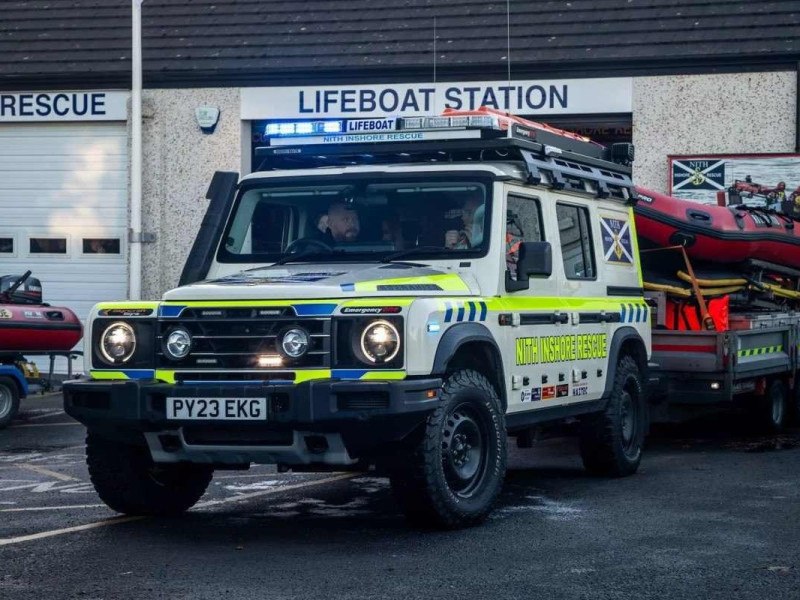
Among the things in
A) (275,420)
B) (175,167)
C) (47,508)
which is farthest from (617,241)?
(175,167)

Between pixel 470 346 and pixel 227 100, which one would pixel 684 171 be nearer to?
pixel 227 100

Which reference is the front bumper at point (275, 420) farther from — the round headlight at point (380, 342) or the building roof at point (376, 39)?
the building roof at point (376, 39)

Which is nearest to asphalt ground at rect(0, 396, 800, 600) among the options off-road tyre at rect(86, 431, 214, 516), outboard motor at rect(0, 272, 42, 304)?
off-road tyre at rect(86, 431, 214, 516)

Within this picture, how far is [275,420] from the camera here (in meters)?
7.64

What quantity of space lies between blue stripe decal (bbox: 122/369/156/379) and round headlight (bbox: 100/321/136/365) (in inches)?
3.3

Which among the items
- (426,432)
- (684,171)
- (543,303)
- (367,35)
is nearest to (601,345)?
(543,303)

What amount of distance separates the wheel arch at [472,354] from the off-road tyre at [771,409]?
5515 millimetres

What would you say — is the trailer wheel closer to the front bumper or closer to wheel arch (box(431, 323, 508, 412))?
wheel arch (box(431, 323, 508, 412))

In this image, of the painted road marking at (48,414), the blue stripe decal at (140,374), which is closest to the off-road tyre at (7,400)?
the painted road marking at (48,414)

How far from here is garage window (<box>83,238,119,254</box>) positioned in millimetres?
21469

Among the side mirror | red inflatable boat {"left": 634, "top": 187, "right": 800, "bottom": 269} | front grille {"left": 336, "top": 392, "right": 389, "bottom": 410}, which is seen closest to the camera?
front grille {"left": 336, "top": 392, "right": 389, "bottom": 410}

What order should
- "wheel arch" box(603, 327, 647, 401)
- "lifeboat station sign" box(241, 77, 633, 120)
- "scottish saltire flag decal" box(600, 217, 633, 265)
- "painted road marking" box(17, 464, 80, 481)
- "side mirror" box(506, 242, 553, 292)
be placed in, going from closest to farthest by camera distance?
"side mirror" box(506, 242, 553, 292), "wheel arch" box(603, 327, 647, 401), "scottish saltire flag decal" box(600, 217, 633, 265), "painted road marking" box(17, 464, 80, 481), "lifeboat station sign" box(241, 77, 633, 120)

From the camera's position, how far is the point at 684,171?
63.7 feet

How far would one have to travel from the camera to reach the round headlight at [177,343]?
8094 mm
